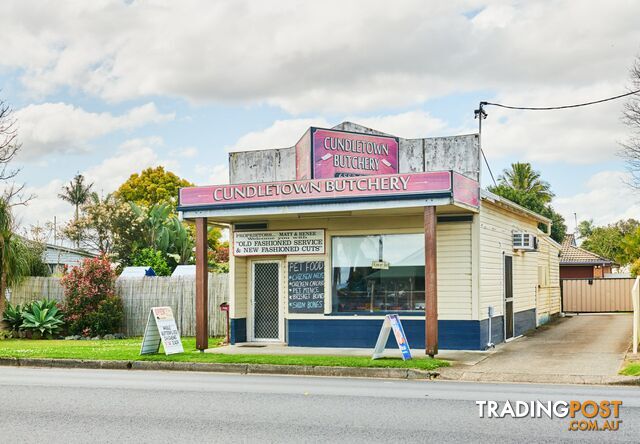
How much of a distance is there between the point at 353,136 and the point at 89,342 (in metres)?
10.0

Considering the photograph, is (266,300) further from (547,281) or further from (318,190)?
(547,281)

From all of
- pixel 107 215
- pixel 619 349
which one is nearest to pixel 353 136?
pixel 619 349

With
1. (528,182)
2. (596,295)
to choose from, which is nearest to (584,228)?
(528,182)

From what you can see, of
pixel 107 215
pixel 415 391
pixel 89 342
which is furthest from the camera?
pixel 107 215

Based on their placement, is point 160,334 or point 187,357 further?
point 160,334

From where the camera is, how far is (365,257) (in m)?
19.5

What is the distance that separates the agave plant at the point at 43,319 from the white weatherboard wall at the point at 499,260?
13682mm

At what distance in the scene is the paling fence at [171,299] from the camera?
25277mm

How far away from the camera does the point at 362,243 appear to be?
19.5 metres

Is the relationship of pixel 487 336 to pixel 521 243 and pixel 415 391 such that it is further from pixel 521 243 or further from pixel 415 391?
pixel 415 391

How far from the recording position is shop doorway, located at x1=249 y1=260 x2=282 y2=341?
20875 millimetres

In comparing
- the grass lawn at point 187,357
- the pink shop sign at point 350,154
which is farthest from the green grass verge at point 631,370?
the pink shop sign at point 350,154

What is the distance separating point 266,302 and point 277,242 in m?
1.76

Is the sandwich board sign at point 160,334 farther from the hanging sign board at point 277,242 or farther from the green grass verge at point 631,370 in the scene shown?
the green grass verge at point 631,370
